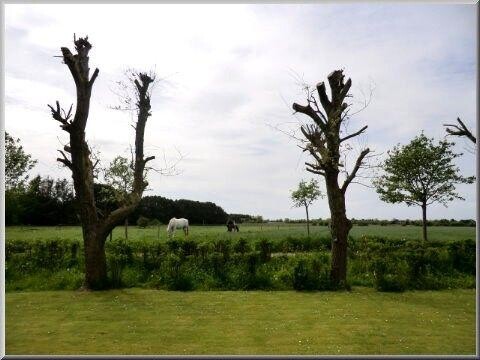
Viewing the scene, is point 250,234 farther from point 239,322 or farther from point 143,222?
point 239,322

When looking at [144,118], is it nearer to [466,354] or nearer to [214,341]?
[214,341]

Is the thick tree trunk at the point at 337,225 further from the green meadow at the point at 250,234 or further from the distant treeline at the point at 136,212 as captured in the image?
the distant treeline at the point at 136,212

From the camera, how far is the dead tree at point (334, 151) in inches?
442

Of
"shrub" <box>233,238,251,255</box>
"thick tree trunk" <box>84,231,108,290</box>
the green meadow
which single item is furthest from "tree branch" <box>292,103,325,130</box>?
"thick tree trunk" <box>84,231,108,290</box>

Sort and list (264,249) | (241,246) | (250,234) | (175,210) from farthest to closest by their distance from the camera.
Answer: (175,210) → (250,234) → (264,249) → (241,246)

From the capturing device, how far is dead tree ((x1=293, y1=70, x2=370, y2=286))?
36.8 ft

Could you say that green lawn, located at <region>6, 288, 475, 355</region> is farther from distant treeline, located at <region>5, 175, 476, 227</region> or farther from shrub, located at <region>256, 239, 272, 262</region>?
distant treeline, located at <region>5, 175, 476, 227</region>

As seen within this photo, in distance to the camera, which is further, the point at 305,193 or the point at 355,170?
the point at 305,193

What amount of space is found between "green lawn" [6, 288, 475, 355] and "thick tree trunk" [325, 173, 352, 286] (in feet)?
2.89

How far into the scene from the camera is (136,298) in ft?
32.5

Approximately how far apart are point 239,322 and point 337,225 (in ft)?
14.9

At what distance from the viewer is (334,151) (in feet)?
37.1

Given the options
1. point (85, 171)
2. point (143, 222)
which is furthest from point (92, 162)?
point (143, 222)

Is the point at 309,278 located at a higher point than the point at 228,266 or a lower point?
lower
